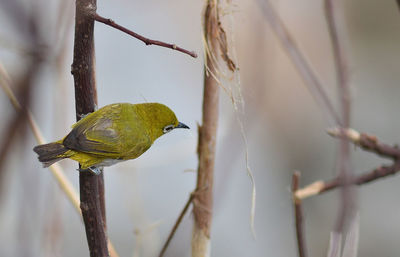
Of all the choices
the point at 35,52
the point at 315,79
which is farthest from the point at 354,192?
the point at 35,52

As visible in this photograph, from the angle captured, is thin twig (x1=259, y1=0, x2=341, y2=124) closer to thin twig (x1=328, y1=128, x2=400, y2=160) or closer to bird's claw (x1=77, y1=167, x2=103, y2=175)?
thin twig (x1=328, y1=128, x2=400, y2=160)

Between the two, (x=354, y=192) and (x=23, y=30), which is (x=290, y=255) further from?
(x=354, y=192)

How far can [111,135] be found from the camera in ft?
7.00

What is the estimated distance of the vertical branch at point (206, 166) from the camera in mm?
1673

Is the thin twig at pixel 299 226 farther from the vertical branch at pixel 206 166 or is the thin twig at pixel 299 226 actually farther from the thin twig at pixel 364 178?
the vertical branch at pixel 206 166

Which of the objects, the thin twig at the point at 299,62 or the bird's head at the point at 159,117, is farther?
the bird's head at the point at 159,117

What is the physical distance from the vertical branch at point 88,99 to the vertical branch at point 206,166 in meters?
0.35

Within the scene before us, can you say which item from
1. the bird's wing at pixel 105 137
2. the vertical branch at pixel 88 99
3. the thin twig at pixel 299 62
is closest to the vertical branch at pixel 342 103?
the thin twig at pixel 299 62

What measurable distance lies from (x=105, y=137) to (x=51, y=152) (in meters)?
0.31

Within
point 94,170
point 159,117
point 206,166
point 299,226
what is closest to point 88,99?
point 94,170

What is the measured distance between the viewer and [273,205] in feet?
14.4

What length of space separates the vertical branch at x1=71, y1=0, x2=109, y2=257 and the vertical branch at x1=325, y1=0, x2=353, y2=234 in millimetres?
606

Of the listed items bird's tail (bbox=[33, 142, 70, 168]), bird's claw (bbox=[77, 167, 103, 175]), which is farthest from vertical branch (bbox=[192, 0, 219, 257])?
bird's tail (bbox=[33, 142, 70, 168])

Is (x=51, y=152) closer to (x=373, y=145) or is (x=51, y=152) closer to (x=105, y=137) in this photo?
(x=105, y=137)
